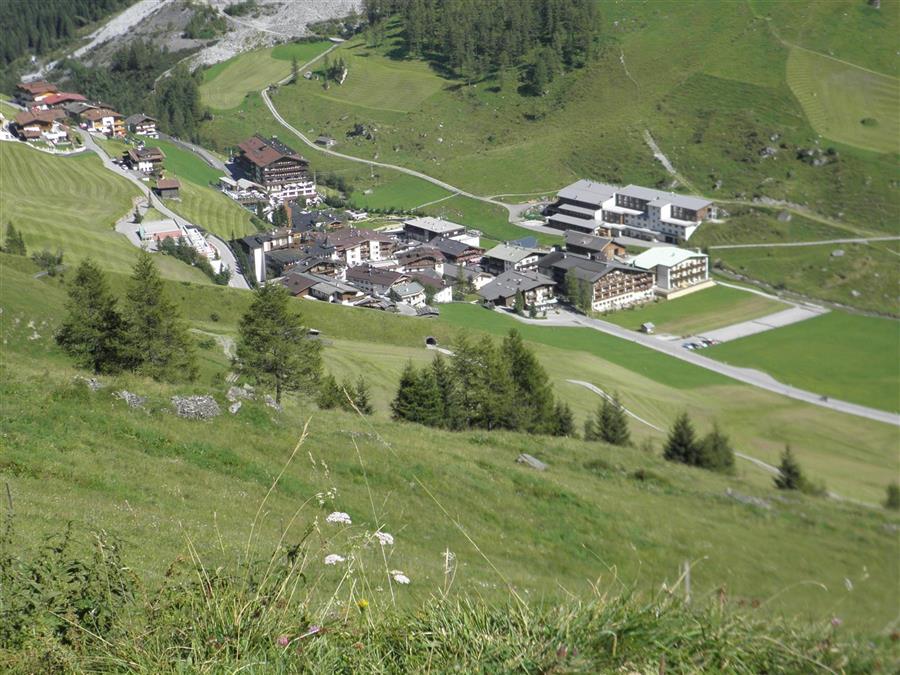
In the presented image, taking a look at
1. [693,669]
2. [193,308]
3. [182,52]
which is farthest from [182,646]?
[182,52]

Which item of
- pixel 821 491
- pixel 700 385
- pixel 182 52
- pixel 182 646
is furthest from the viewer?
pixel 182 52

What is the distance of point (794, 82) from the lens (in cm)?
7625

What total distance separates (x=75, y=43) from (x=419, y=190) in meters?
72.4

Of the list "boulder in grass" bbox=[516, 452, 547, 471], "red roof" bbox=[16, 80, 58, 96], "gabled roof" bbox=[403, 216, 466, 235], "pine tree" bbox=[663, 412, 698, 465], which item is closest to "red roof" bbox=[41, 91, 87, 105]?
"red roof" bbox=[16, 80, 58, 96]

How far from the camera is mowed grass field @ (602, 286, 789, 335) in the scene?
4816 centimetres

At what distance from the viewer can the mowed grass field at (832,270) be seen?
166ft

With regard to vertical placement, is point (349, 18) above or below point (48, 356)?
above

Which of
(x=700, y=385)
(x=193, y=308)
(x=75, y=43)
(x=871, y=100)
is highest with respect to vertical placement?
(x=75, y=43)

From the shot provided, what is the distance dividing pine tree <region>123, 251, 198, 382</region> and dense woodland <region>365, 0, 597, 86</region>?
7672cm

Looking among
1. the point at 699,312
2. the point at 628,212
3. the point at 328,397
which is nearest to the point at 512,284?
the point at 699,312

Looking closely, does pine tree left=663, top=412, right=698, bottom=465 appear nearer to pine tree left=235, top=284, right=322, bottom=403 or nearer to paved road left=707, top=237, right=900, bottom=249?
pine tree left=235, top=284, right=322, bottom=403

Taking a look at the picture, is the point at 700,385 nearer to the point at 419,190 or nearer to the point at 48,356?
the point at 48,356

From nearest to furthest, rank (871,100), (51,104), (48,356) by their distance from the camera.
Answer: (48,356) → (871,100) → (51,104)

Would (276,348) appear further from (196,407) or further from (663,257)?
(663,257)
